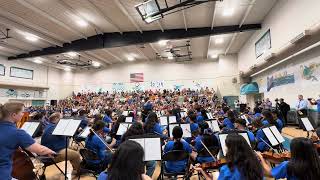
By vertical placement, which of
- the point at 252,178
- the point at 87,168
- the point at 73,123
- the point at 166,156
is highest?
the point at 73,123

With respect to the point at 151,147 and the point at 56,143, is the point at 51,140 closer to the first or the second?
the point at 56,143

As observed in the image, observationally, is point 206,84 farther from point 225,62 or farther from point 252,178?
point 252,178

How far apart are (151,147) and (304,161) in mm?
2071

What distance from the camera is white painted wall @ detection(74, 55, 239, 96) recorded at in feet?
67.2

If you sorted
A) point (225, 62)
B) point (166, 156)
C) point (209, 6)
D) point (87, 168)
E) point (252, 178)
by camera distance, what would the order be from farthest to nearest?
point (225, 62), point (209, 6), point (87, 168), point (166, 156), point (252, 178)

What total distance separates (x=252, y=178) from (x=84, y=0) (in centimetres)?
938

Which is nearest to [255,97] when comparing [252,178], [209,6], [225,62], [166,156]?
[225,62]

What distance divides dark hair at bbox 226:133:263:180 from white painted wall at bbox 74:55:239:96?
18036 millimetres

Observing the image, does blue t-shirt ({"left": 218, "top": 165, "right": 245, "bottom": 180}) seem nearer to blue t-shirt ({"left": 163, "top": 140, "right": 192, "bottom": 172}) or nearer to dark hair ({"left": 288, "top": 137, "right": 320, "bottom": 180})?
dark hair ({"left": 288, "top": 137, "right": 320, "bottom": 180})

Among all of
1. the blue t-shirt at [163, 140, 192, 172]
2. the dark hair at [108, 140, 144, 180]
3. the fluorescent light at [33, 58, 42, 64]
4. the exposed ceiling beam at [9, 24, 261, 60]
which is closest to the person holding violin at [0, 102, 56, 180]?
the dark hair at [108, 140, 144, 180]

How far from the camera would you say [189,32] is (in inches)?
516

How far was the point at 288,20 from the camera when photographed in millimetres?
10078

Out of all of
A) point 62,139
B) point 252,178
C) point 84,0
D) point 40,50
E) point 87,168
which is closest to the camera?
point 252,178

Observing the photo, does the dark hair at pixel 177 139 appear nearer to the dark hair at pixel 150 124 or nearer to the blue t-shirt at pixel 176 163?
the blue t-shirt at pixel 176 163
